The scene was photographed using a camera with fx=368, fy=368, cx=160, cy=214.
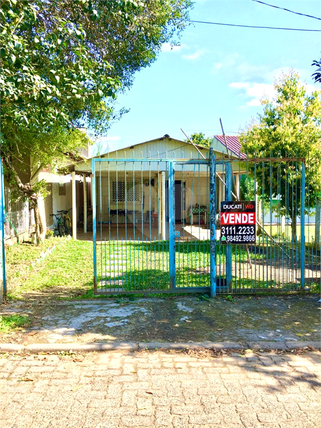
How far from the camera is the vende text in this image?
6.03 metres

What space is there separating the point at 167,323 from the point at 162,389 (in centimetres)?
159

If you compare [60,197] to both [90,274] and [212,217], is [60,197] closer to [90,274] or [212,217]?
[90,274]

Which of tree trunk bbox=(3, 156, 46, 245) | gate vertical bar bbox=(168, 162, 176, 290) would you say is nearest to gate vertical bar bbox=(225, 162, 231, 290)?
gate vertical bar bbox=(168, 162, 176, 290)

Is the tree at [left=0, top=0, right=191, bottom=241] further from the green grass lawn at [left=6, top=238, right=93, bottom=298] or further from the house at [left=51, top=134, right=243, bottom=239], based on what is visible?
the house at [left=51, top=134, right=243, bottom=239]

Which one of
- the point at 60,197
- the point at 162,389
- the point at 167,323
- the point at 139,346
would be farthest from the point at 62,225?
the point at 162,389

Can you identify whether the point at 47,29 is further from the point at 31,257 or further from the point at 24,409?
the point at 24,409

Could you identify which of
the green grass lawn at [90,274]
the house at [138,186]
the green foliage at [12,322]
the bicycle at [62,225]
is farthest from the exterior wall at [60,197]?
the green foliage at [12,322]

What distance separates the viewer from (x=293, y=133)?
991cm

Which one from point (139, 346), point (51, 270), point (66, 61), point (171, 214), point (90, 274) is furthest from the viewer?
point (66, 61)

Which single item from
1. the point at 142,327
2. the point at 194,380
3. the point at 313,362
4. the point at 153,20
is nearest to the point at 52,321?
the point at 142,327

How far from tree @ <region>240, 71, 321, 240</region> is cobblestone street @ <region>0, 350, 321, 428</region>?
6379 millimetres

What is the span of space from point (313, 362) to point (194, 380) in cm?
139

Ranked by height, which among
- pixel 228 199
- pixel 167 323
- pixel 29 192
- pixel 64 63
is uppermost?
pixel 64 63

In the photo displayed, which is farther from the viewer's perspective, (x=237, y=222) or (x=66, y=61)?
(x=66, y=61)
